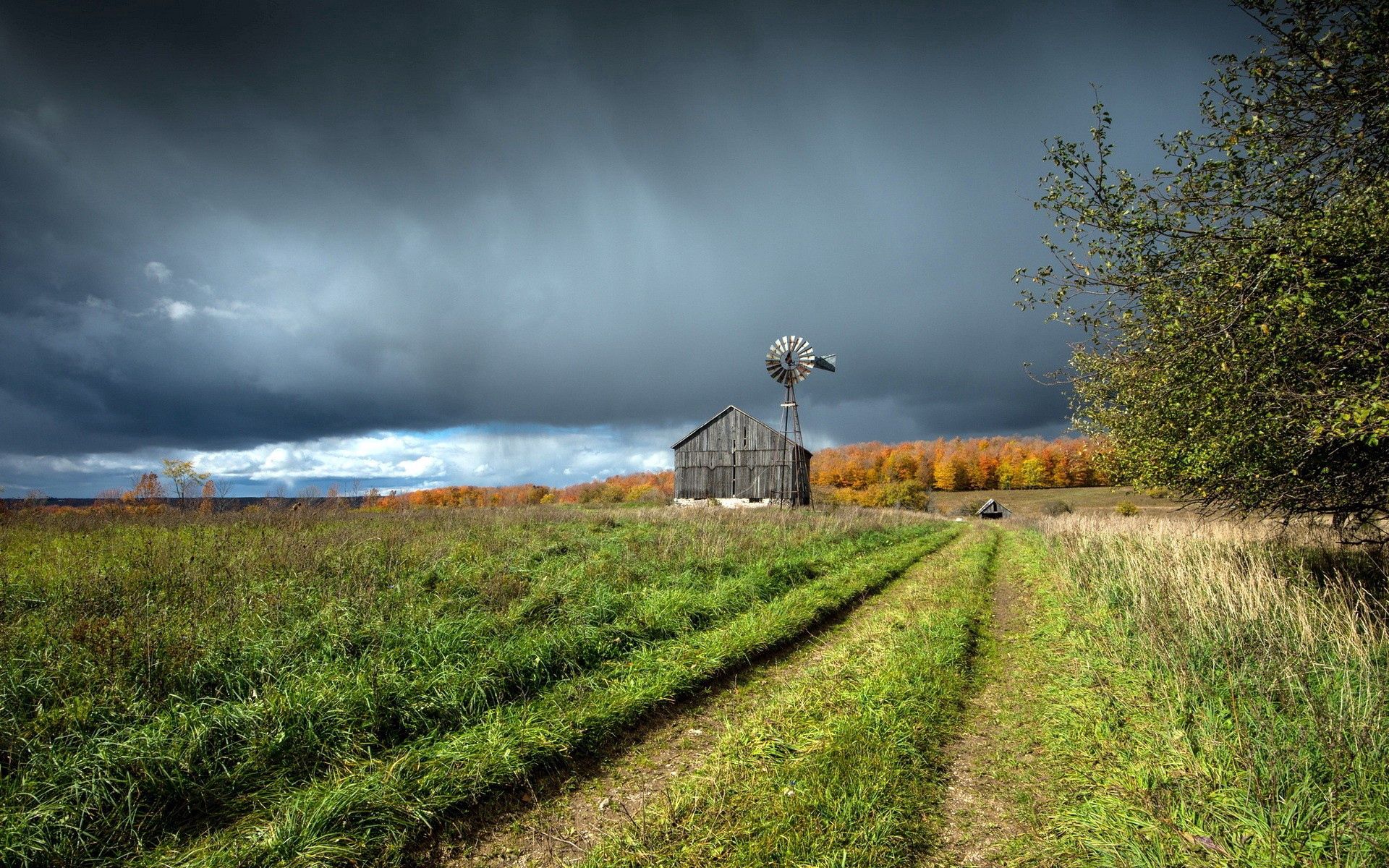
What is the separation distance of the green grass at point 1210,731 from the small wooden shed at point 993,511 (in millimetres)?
80020

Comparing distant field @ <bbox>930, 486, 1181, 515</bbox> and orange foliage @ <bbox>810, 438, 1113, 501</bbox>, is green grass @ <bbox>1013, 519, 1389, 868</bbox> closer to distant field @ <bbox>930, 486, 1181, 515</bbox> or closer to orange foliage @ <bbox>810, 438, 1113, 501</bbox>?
distant field @ <bbox>930, 486, 1181, 515</bbox>

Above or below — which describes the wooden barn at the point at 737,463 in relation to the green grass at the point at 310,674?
above

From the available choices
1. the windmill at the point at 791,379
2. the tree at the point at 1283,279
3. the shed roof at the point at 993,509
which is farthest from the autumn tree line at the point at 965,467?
the tree at the point at 1283,279

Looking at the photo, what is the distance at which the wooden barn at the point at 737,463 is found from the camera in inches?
1612

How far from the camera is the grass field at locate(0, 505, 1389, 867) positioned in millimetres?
3832

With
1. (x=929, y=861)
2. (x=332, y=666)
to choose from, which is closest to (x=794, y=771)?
(x=929, y=861)

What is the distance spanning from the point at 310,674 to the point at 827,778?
5253 mm

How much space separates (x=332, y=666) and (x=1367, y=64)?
44.6ft

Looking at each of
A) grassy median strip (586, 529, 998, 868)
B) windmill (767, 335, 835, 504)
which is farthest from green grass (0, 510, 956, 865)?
windmill (767, 335, 835, 504)

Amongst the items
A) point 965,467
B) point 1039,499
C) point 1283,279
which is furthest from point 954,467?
point 1283,279

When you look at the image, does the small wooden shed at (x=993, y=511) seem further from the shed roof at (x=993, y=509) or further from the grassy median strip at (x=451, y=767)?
the grassy median strip at (x=451, y=767)

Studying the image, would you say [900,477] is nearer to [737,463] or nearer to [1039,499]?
[1039,499]

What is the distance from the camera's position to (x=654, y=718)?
5.92m

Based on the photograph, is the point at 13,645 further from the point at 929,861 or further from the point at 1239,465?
the point at 1239,465
